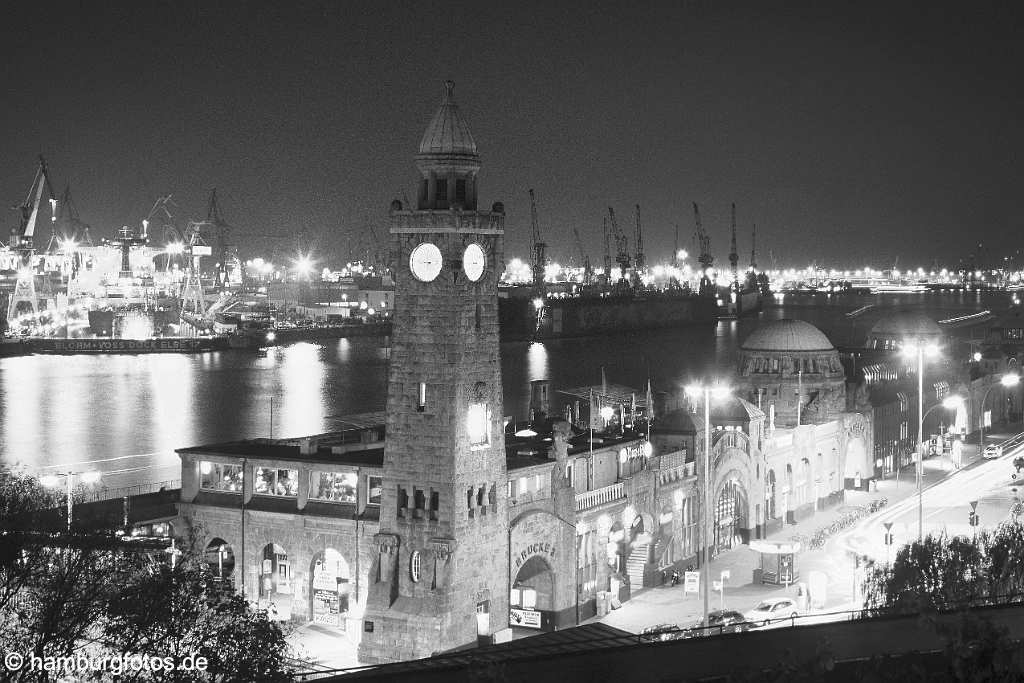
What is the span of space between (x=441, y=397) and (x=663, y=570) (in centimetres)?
1467

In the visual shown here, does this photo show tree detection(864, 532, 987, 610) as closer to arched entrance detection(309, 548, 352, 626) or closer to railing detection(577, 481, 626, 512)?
railing detection(577, 481, 626, 512)

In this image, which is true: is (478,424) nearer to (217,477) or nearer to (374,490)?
(374,490)

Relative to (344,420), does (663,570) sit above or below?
below

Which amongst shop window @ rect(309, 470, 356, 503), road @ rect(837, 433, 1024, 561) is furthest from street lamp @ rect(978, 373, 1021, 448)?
shop window @ rect(309, 470, 356, 503)

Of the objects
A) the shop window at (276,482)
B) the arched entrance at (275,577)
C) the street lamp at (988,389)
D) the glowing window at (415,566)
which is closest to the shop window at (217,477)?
the shop window at (276,482)

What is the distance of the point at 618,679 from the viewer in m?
22.7

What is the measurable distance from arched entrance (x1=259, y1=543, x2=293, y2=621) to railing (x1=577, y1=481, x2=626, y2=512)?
794cm

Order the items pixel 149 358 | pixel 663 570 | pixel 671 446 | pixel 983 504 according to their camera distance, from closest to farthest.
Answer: pixel 663 570 < pixel 671 446 < pixel 983 504 < pixel 149 358

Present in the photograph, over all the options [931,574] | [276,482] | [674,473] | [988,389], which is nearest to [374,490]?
[276,482]

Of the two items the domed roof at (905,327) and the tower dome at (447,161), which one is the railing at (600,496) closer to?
the tower dome at (447,161)

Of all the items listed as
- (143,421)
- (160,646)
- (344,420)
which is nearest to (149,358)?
(143,421)

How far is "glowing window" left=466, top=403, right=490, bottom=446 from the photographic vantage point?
3269cm

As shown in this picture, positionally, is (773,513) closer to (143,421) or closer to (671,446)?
(671,446)

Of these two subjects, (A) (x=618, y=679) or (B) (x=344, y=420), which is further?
(B) (x=344, y=420)
